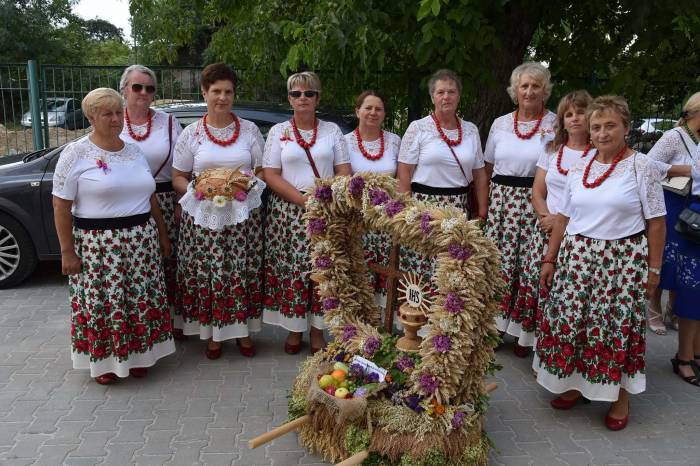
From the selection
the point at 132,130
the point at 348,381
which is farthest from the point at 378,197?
the point at 132,130

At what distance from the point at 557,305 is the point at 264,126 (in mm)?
3222

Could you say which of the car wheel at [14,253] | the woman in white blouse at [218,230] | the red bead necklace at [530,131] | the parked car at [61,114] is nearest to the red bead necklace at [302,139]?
the woman in white blouse at [218,230]

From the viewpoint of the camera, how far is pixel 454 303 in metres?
3.04

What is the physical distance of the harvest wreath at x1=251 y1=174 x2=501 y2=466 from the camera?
3.04m

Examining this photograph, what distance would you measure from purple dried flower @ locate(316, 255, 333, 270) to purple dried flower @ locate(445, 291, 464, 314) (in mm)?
825

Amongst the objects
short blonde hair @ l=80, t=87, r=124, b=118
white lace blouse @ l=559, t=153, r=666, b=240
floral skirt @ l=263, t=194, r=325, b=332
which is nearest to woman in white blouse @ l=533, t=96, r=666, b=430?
white lace blouse @ l=559, t=153, r=666, b=240

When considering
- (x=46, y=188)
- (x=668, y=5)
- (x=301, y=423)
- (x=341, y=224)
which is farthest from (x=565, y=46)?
(x=46, y=188)

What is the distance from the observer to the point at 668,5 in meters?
5.05

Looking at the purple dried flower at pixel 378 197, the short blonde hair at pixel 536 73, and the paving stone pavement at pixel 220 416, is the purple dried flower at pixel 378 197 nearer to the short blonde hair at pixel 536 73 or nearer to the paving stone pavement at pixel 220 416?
the paving stone pavement at pixel 220 416

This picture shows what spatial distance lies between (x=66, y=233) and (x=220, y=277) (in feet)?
3.48

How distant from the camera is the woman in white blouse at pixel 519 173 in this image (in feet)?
14.7

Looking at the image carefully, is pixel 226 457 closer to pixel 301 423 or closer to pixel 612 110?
pixel 301 423

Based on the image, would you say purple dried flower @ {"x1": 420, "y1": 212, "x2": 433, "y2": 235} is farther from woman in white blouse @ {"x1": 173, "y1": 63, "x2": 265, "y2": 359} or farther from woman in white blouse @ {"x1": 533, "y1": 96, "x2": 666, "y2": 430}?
woman in white blouse @ {"x1": 173, "y1": 63, "x2": 265, "y2": 359}

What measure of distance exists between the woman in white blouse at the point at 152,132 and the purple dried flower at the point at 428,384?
7.47ft
